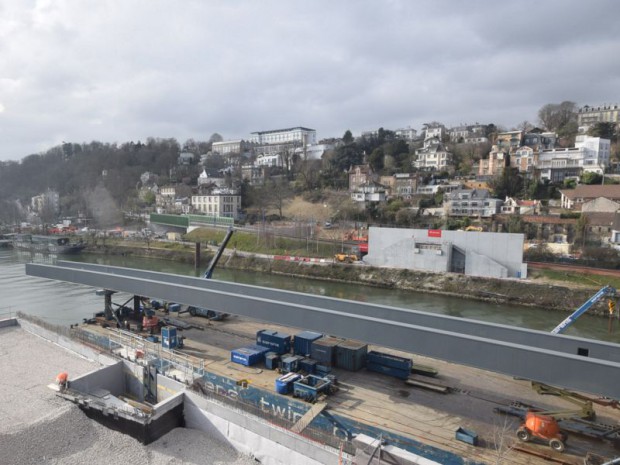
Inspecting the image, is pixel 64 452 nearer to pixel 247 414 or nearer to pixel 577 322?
pixel 247 414

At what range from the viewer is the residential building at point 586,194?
36.5 m

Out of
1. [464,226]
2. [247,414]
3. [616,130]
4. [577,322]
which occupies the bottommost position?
[577,322]

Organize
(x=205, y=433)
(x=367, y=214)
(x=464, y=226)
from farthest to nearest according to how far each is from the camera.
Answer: (x=367, y=214) → (x=464, y=226) → (x=205, y=433)

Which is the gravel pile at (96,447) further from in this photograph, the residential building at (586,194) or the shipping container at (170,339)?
the residential building at (586,194)

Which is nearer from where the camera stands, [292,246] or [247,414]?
[247,414]

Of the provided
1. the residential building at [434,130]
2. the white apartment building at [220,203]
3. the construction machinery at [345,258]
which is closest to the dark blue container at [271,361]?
the construction machinery at [345,258]

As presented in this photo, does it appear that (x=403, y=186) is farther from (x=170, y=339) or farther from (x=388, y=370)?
(x=170, y=339)

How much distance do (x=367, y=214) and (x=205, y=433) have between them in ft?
129

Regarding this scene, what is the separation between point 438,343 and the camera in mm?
8758

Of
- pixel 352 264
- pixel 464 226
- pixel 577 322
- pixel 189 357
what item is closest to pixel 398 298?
pixel 352 264

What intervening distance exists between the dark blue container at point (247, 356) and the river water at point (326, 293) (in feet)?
40.9

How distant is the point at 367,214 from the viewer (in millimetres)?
47938

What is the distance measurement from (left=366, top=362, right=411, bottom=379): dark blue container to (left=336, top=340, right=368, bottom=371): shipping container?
286 mm

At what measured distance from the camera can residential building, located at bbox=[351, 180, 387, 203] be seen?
5209cm
